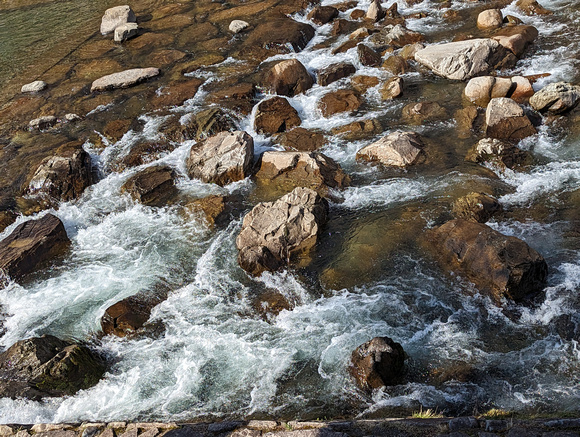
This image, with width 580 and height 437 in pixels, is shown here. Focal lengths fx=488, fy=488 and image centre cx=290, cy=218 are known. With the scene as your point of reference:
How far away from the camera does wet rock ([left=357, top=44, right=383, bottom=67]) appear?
1346 centimetres

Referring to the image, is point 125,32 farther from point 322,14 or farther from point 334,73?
point 334,73

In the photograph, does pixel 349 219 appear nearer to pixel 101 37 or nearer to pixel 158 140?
pixel 158 140

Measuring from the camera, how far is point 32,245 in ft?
29.5

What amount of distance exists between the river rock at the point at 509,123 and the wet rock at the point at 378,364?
5881mm

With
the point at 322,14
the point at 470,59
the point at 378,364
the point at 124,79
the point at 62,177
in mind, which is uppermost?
the point at 322,14

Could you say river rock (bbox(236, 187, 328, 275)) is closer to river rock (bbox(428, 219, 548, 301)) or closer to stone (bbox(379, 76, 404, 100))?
river rock (bbox(428, 219, 548, 301))

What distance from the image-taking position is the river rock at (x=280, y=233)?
8.04 metres

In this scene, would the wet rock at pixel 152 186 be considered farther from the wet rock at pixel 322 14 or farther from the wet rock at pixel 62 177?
the wet rock at pixel 322 14

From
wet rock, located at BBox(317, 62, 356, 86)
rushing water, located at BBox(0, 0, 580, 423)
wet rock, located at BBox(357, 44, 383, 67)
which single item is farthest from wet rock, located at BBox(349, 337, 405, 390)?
wet rock, located at BBox(357, 44, 383, 67)

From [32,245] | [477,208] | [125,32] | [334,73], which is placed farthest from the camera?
[125,32]

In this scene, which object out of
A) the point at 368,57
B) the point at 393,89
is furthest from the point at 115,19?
the point at 393,89

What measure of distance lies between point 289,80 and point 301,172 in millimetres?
4015

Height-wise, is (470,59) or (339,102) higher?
(470,59)

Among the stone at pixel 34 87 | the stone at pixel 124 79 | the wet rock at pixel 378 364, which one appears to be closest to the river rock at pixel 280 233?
the wet rock at pixel 378 364
